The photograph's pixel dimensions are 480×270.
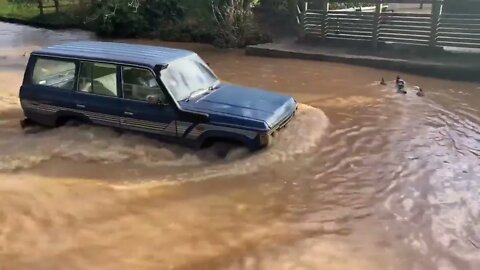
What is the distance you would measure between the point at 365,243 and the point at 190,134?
3045 mm

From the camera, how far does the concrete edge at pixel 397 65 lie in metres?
13.3

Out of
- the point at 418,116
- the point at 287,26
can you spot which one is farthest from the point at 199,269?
the point at 287,26

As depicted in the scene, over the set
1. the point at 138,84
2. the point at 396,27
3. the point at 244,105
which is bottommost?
the point at 396,27

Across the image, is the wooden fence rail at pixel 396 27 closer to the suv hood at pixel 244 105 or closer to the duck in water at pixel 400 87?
the duck in water at pixel 400 87

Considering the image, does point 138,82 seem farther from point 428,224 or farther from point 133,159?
point 428,224

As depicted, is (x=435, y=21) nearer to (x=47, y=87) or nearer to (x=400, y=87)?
(x=400, y=87)

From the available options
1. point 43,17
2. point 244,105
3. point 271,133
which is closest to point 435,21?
point 244,105

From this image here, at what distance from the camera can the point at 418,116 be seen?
10.1 m

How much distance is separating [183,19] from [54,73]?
1441 centimetres

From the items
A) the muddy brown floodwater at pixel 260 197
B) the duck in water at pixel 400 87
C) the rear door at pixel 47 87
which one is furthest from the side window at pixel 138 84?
Answer: the duck in water at pixel 400 87

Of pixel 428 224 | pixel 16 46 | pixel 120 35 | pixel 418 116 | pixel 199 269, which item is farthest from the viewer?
pixel 120 35

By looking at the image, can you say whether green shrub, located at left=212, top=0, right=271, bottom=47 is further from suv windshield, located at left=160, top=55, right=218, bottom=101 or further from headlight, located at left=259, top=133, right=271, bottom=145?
headlight, located at left=259, top=133, right=271, bottom=145

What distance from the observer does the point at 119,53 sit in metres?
8.36

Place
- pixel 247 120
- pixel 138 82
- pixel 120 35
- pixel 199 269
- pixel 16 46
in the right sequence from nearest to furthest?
pixel 199 269 → pixel 247 120 → pixel 138 82 → pixel 16 46 → pixel 120 35
